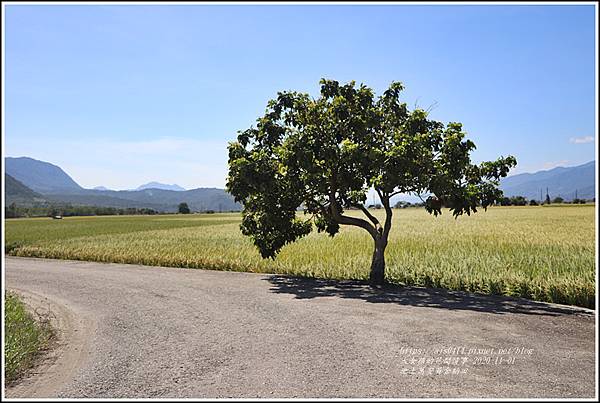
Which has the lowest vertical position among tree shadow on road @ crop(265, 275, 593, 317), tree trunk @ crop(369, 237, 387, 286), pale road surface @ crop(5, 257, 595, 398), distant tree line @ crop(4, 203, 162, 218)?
tree shadow on road @ crop(265, 275, 593, 317)

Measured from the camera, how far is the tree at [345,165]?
12695mm

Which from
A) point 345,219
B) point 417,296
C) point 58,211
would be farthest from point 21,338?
point 58,211

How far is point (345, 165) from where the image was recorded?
13672 millimetres

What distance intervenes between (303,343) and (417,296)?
17.4 ft

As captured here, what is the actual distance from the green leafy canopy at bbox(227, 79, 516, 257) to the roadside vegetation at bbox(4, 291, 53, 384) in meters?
6.51

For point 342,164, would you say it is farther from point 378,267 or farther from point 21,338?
point 21,338

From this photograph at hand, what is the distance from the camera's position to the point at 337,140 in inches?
550

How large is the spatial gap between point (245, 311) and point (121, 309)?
3.13m

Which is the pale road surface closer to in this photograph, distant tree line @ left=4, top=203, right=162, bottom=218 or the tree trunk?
the tree trunk

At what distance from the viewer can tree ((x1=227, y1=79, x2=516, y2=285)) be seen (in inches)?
500

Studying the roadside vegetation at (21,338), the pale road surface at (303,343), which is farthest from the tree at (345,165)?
the roadside vegetation at (21,338)

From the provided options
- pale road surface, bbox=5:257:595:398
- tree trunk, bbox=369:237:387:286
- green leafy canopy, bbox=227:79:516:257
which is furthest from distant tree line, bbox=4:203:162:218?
tree trunk, bbox=369:237:387:286

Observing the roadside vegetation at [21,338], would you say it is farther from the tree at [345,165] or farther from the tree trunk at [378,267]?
the tree trunk at [378,267]

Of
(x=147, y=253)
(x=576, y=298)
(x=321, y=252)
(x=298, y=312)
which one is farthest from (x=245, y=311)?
(x=147, y=253)
